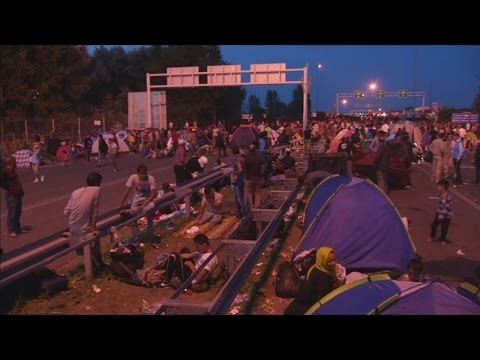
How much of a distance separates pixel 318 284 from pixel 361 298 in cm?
156

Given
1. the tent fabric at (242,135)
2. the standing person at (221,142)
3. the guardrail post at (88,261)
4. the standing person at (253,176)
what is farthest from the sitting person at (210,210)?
the standing person at (221,142)

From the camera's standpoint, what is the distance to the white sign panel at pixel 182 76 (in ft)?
40.4

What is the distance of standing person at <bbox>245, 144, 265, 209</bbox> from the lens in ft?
40.5

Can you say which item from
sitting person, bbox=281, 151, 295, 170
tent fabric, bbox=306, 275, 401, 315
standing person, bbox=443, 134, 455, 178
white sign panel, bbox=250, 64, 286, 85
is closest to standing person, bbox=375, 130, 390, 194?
standing person, bbox=443, 134, 455, 178

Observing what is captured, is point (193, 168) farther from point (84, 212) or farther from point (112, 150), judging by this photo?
point (84, 212)

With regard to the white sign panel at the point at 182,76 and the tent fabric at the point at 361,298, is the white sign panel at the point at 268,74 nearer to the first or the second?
the white sign panel at the point at 182,76

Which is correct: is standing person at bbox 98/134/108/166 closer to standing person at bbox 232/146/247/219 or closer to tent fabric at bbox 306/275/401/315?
standing person at bbox 232/146/247/219

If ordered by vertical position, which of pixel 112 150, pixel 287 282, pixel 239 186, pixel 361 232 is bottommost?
pixel 287 282

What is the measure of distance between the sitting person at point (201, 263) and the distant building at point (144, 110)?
11.2 ft

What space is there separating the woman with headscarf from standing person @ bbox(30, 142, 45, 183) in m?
5.70

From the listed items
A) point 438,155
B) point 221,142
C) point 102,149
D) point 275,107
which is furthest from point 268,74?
point 102,149

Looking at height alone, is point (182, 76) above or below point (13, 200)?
above

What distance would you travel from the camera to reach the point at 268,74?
30.7m
